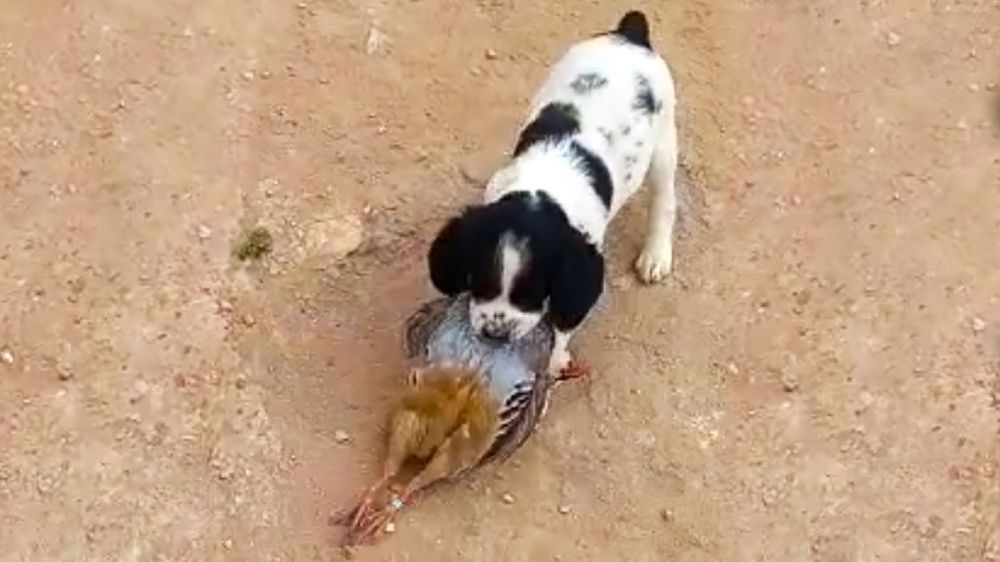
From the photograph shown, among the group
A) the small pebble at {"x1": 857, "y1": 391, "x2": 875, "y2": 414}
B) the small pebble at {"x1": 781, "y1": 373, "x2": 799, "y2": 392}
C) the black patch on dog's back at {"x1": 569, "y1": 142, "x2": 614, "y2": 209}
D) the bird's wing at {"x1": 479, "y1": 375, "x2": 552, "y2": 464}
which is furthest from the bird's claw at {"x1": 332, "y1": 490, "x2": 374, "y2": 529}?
the small pebble at {"x1": 857, "y1": 391, "x2": 875, "y2": 414}

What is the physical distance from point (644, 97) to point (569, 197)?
448mm

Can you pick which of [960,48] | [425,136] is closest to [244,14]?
[425,136]

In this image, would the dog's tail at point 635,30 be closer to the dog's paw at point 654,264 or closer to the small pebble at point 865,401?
the dog's paw at point 654,264

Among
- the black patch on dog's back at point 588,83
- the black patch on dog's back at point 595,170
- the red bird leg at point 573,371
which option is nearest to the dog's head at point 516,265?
the black patch on dog's back at point 595,170

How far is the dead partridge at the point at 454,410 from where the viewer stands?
5.44 metres

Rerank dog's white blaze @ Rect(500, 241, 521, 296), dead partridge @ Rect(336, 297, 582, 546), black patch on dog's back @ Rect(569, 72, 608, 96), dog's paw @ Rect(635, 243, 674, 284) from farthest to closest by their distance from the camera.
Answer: dog's paw @ Rect(635, 243, 674, 284)
black patch on dog's back @ Rect(569, 72, 608, 96)
dead partridge @ Rect(336, 297, 582, 546)
dog's white blaze @ Rect(500, 241, 521, 296)

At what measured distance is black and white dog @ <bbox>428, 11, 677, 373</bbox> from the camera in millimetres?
5223

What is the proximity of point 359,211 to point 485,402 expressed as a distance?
0.93 metres

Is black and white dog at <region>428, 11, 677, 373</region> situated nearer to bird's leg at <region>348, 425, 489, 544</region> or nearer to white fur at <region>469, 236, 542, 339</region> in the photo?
white fur at <region>469, 236, 542, 339</region>

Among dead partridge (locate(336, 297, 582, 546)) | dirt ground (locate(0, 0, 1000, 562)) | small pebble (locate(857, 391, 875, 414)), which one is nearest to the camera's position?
dead partridge (locate(336, 297, 582, 546))

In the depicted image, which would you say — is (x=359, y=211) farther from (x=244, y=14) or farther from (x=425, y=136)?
(x=244, y=14)

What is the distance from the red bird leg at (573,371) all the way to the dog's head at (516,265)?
360 mm

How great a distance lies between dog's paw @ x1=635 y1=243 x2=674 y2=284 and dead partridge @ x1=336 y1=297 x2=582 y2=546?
1.96 feet

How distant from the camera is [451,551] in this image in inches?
215
